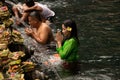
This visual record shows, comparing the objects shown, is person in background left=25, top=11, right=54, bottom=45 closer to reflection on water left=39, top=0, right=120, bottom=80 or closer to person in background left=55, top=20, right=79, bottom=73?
person in background left=55, top=20, right=79, bottom=73

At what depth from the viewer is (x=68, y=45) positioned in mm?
8273

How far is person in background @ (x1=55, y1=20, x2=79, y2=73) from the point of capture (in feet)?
26.7

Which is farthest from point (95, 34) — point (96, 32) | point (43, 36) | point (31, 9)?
point (43, 36)

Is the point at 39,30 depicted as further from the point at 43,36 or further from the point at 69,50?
the point at 69,50

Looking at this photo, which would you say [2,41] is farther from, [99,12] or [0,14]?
[99,12]

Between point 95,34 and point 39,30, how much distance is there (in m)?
→ 2.94

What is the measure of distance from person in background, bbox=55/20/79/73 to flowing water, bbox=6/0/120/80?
28 cm

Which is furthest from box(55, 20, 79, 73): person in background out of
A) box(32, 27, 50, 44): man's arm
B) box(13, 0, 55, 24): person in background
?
box(13, 0, 55, 24): person in background

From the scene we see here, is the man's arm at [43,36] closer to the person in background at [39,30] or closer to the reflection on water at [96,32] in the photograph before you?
the person in background at [39,30]

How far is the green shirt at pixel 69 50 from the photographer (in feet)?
27.1

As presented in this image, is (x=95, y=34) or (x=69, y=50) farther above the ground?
(x=69, y=50)

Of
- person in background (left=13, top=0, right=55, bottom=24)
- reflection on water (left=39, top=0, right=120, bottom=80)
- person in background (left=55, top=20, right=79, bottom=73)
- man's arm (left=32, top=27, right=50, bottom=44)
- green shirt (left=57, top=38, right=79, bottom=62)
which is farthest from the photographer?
person in background (left=13, top=0, right=55, bottom=24)

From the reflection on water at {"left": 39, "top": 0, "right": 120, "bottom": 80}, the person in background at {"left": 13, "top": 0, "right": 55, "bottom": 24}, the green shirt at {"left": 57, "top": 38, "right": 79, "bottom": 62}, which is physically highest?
the person in background at {"left": 13, "top": 0, "right": 55, "bottom": 24}

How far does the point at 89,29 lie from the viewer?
39.9 feet
